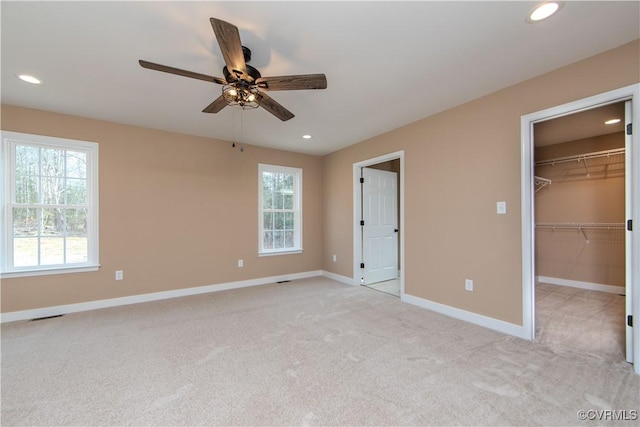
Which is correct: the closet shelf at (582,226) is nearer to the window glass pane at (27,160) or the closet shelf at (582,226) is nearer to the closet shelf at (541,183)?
the closet shelf at (541,183)

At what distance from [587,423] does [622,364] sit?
100 cm

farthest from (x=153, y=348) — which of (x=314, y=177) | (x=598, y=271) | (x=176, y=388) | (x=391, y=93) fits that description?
(x=598, y=271)

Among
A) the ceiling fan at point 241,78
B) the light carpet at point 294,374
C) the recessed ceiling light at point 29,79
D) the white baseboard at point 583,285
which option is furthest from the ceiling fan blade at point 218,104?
the white baseboard at point 583,285

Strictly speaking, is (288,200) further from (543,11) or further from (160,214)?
(543,11)

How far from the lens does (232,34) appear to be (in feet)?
4.92

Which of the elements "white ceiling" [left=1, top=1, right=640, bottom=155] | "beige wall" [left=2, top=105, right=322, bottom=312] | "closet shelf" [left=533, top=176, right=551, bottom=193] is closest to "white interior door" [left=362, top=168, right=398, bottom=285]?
"beige wall" [left=2, top=105, right=322, bottom=312]

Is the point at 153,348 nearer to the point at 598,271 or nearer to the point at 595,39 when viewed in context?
the point at 595,39

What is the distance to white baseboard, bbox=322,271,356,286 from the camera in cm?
475

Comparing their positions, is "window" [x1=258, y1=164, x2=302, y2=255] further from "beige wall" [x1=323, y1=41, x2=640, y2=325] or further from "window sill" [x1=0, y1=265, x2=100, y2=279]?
"window sill" [x1=0, y1=265, x2=100, y2=279]

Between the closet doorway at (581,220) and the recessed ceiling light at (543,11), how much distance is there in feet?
6.68

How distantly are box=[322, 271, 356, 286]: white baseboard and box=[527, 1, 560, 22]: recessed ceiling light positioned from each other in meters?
3.92

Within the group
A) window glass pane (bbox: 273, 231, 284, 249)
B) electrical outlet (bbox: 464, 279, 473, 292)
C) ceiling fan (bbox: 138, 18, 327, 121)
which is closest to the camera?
ceiling fan (bbox: 138, 18, 327, 121)

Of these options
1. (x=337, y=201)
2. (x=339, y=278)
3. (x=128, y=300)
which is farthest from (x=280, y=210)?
(x=128, y=300)

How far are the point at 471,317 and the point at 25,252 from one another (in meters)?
5.22
